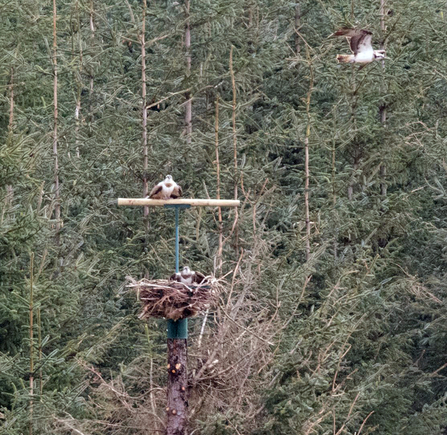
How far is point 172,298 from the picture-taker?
14445 mm

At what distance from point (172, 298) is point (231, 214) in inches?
258

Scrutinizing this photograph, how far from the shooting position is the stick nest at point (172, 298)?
14422 millimetres

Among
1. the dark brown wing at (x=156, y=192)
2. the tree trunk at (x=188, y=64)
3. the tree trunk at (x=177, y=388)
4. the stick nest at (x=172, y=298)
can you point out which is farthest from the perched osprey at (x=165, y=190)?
the tree trunk at (x=188, y=64)

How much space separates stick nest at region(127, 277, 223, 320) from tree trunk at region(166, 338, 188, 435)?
1092 millimetres

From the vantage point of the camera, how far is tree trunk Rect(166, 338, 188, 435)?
15648 mm

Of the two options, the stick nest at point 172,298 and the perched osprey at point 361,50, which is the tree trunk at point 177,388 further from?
the perched osprey at point 361,50

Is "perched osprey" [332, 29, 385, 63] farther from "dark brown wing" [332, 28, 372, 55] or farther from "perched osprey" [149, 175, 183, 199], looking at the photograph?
"perched osprey" [149, 175, 183, 199]

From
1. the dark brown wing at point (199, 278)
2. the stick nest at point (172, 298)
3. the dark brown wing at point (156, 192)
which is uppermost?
the dark brown wing at point (156, 192)

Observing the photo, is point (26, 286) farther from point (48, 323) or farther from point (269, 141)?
point (269, 141)

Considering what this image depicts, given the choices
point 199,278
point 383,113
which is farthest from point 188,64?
point 199,278

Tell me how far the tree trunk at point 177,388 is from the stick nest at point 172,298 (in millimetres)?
1092

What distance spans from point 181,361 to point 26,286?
8.63ft

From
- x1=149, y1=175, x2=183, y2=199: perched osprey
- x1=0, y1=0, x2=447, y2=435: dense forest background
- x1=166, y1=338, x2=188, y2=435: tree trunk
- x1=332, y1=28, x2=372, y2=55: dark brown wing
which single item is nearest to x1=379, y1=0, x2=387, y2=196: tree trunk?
x1=0, y1=0, x2=447, y2=435: dense forest background

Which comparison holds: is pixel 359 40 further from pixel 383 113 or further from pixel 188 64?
pixel 383 113
